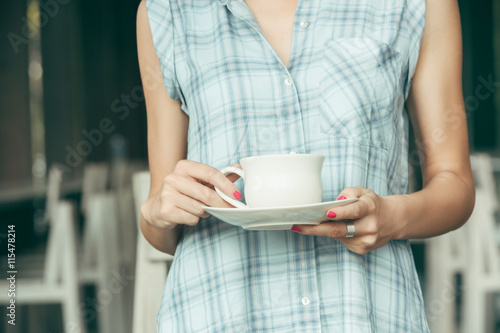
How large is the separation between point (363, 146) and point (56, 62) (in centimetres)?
433

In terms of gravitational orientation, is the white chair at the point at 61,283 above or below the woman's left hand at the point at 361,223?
above

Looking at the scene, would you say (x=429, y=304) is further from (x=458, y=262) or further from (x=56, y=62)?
(x=56, y=62)

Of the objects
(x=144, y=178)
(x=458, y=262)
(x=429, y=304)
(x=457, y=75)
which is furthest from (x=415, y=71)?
(x=429, y=304)

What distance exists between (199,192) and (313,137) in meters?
0.19

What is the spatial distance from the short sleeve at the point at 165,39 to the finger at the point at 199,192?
0.68 ft

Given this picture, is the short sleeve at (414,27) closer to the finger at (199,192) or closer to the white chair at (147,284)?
the finger at (199,192)

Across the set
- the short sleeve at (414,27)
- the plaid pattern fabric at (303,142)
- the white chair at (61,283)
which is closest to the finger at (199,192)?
the plaid pattern fabric at (303,142)

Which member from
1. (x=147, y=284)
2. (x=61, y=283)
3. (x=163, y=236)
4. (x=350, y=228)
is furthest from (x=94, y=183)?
(x=350, y=228)

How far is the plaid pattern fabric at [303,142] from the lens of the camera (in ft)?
2.44

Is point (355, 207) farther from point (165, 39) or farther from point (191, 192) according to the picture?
point (165, 39)

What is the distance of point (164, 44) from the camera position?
2.77 ft

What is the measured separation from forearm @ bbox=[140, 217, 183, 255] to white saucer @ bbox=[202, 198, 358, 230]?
0.77ft

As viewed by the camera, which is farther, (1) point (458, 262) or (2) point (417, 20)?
(1) point (458, 262)

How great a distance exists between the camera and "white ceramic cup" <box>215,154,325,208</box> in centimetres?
66
